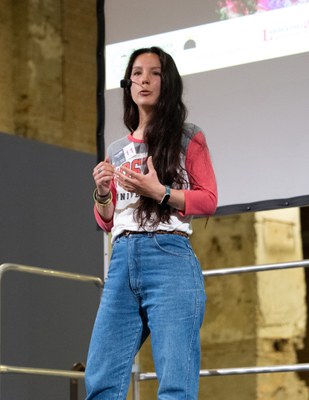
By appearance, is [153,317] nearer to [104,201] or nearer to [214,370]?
[104,201]

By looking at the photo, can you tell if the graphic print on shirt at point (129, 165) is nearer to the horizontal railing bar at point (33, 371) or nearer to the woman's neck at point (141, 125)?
the woman's neck at point (141, 125)

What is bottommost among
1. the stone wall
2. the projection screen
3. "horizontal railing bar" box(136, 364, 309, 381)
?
"horizontal railing bar" box(136, 364, 309, 381)

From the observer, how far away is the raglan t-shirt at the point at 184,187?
6.84 ft

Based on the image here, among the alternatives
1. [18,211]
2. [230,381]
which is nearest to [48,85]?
[18,211]

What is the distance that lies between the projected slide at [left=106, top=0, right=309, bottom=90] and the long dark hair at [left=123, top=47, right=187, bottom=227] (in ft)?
4.19

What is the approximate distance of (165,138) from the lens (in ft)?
7.02

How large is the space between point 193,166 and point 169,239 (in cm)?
19

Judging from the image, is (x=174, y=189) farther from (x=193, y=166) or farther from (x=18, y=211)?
(x=18, y=211)

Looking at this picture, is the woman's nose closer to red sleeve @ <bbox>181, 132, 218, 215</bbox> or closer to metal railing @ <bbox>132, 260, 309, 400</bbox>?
red sleeve @ <bbox>181, 132, 218, 215</bbox>

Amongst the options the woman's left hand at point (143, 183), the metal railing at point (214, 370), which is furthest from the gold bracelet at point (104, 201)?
the metal railing at point (214, 370)

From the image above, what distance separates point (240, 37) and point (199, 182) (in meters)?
1.51

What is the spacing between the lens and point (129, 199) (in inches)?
84.1

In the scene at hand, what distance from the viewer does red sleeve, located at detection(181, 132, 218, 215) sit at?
2074mm

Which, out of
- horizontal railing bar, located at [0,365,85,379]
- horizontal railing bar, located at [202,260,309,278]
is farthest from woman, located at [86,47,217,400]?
horizontal railing bar, located at [202,260,309,278]
